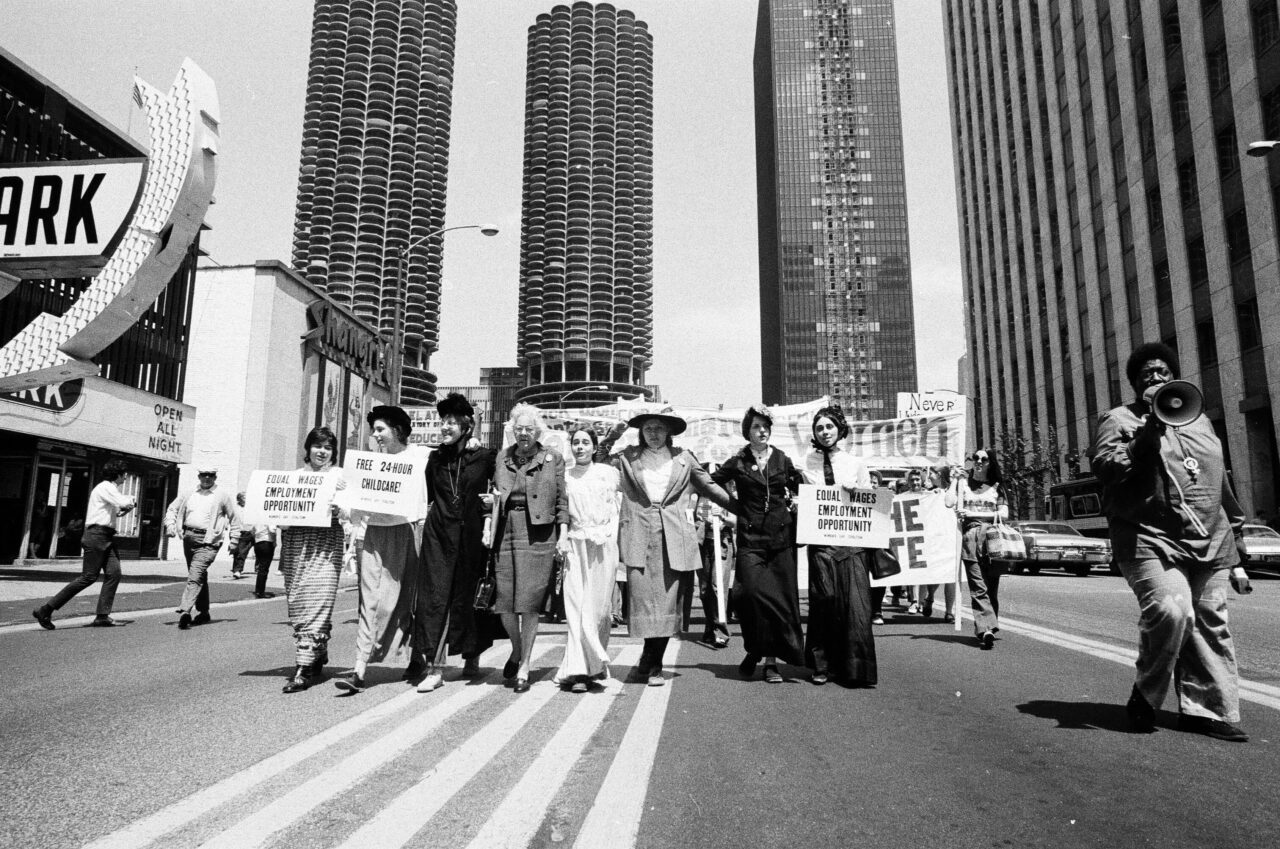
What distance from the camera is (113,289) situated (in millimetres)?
8391

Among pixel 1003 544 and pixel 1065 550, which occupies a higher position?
pixel 1003 544

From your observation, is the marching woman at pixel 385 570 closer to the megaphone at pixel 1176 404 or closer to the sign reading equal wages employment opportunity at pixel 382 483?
the sign reading equal wages employment opportunity at pixel 382 483

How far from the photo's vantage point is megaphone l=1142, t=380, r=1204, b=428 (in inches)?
162

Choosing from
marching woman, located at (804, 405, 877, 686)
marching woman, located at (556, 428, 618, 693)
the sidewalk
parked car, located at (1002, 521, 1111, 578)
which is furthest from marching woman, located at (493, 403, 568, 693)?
parked car, located at (1002, 521, 1111, 578)

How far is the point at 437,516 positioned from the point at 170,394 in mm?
29357

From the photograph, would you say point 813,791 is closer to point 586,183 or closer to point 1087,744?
point 1087,744

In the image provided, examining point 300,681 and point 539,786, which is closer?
point 539,786

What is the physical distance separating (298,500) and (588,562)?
2.22 metres

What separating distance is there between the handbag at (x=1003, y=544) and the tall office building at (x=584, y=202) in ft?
528

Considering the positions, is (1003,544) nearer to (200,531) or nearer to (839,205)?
(200,531)

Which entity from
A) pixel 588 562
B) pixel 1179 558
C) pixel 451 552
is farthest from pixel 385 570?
pixel 1179 558

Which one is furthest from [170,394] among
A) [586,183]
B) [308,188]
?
[586,183]

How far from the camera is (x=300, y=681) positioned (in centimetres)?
587

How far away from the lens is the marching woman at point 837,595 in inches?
235
